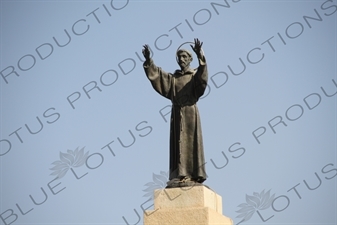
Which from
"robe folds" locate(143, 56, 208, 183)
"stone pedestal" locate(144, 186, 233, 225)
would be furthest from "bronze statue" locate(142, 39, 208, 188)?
"stone pedestal" locate(144, 186, 233, 225)

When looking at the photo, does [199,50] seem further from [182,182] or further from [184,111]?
[182,182]

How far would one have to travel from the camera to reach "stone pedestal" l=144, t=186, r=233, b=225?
1214 centimetres

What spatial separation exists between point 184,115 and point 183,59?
133 cm

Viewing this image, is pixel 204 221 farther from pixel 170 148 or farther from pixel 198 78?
pixel 198 78


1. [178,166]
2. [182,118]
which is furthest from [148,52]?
[178,166]

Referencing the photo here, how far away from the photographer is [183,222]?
480 inches

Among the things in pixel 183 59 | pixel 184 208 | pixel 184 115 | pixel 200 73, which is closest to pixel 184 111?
pixel 184 115

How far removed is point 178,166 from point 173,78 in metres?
2.09

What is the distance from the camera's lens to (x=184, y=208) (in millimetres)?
12398

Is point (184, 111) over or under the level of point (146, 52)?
under

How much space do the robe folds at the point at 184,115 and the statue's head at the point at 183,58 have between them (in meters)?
0.18

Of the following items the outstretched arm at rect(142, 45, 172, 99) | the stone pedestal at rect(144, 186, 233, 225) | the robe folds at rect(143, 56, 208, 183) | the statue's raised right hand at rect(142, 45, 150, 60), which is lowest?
the stone pedestal at rect(144, 186, 233, 225)

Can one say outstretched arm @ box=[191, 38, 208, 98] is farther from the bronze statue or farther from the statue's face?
the statue's face

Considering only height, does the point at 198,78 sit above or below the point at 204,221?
above
